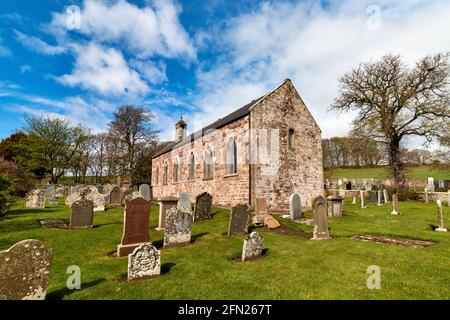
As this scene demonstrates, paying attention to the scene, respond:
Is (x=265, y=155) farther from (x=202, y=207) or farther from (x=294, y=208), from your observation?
(x=202, y=207)

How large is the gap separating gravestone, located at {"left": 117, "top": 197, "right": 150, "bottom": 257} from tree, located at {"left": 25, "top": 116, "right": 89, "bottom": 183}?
106 ft

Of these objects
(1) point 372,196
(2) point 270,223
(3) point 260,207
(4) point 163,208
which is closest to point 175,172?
(3) point 260,207

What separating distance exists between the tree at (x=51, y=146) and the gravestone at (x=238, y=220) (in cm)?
3298

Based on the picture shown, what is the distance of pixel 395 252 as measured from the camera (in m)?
7.01

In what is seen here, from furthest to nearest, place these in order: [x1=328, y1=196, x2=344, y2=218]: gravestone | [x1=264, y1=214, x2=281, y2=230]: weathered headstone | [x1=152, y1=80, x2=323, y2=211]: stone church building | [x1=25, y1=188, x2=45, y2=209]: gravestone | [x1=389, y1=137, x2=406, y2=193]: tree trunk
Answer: [x1=389, y1=137, x2=406, y2=193]: tree trunk, [x1=25, y1=188, x2=45, y2=209]: gravestone, [x1=152, y1=80, x2=323, y2=211]: stone church building, [x1=328, y1=196, x2=344, y2=218]: gravestone, [x1=264, y1=214, x2=281, y2=230]: weathered headstone

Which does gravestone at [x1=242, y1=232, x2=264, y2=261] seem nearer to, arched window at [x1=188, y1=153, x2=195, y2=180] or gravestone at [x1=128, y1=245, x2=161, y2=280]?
gravestone at [x1=128, y1=245, x2=161, y2=280]

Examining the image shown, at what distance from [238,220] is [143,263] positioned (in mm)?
4743

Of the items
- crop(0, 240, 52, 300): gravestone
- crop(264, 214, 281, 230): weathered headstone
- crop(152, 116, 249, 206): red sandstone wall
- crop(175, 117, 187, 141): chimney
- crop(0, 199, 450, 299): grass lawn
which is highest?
crop(175, 117, 187, 141): chimney

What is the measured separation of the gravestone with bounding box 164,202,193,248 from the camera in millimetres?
7948

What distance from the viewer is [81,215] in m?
10.2

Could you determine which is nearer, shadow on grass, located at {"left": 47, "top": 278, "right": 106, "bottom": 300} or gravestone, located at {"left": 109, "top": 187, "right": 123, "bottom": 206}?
shadow on grass, located at {"left": 47, "top": 278, "right": 106, "bottom": 300}

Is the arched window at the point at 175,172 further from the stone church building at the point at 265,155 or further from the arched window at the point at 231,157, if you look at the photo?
the arched window at the point at 231,157

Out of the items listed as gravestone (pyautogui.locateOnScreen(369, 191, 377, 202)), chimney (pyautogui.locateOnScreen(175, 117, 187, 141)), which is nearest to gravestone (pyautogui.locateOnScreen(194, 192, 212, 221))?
gravestone (pyautogui.locateOnScreen(369, 191, 377, 202))
